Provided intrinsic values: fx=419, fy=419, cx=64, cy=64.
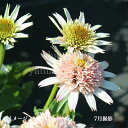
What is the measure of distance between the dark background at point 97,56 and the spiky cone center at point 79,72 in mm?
958

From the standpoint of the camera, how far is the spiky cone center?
728 mm

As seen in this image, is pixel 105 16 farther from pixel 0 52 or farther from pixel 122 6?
pixel 0 52

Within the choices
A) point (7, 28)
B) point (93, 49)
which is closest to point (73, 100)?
point (93, 49)

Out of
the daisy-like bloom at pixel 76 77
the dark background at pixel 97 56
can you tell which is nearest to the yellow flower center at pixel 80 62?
the daisy-like bloom at pixel 76 77

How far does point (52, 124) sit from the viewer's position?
57 centimetres

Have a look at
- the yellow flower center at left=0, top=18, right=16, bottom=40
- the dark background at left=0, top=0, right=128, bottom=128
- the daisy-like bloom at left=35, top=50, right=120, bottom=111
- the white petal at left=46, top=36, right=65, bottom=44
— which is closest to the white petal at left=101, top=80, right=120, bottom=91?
the daisy-like bloom at left=35, top=50, right=120, bottom=111

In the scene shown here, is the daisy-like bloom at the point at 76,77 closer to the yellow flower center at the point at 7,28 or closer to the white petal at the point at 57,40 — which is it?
the white petal at the point at 57,40

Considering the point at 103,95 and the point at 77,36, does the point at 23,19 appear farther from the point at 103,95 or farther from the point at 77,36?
the point at 103,95

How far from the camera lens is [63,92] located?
0.72m

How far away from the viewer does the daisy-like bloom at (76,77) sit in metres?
0.72

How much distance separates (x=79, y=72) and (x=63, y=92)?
0.16 ft

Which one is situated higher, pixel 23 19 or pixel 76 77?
pixel 23 19

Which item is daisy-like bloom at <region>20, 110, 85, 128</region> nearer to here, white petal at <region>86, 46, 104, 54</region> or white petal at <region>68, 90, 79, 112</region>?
white petal at <region>68, 90, 79, 112</region>

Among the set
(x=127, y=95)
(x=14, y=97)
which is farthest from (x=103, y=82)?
(x=127, y=95)
